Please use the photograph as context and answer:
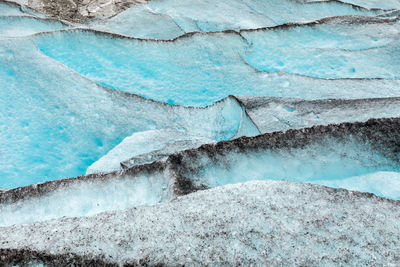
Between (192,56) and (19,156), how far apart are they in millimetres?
3005

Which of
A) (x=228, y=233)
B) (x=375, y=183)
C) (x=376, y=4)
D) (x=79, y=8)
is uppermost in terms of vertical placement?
(x=376, y=4)

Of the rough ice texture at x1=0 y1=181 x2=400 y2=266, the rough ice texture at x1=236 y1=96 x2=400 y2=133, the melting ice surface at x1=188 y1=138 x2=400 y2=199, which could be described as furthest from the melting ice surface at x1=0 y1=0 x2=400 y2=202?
the rough ice texture at x1=0 y1=181 x2=400 y2=266

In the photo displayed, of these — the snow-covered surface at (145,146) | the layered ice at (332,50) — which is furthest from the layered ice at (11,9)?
the layered ice at (332,50)

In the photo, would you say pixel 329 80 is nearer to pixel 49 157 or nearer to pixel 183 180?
pixel 183 180

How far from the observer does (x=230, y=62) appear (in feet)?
18.0

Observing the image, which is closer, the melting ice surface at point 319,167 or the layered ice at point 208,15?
the melting ice surface at point 319,167

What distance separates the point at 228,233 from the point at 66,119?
306 centimetres

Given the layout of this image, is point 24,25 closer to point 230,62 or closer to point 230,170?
point 230,62

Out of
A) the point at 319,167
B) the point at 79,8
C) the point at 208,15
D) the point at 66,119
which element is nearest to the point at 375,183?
the point at 319,167

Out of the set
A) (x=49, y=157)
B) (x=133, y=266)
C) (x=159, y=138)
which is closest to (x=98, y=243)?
(x=133, y=266)

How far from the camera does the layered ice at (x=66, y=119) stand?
3990mm

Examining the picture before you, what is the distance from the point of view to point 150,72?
5.44m

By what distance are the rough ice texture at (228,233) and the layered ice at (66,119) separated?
1.65 metres

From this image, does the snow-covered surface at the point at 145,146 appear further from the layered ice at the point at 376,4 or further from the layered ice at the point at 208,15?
the layered ice at the point at 376,4
